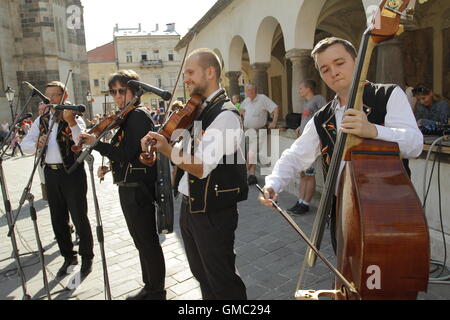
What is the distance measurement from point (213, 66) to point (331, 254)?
264 centimetres

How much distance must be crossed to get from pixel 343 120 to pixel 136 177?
74.3 inches

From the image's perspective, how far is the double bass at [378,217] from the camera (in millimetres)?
1434

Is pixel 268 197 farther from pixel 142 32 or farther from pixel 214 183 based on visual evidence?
pixel 142 32

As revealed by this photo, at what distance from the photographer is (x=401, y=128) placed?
1.71 metres

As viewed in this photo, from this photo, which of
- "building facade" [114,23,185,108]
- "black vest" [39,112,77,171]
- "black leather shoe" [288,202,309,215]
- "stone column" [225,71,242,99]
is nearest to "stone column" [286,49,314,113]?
"black leather shoe" [288,202,309,215]

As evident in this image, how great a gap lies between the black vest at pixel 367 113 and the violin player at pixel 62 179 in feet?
8.35

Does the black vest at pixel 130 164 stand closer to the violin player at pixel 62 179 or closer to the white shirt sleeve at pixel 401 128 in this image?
the violin player at pixel 62 179

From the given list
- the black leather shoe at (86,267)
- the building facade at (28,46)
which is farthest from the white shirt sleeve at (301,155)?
the building facade at (28,46)

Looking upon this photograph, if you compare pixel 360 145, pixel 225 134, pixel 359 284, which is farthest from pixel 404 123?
pixel 225 134

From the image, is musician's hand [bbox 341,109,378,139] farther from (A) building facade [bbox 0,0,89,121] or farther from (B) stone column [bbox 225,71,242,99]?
(A) building facade [bbox 0,0,89,121]

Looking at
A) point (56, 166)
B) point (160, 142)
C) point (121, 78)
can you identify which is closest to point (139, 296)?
point (56, 166)

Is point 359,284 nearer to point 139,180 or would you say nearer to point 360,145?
point 360,145

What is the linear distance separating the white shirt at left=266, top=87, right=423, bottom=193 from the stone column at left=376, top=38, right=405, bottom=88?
137 inches

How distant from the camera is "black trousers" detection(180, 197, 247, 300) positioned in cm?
223
